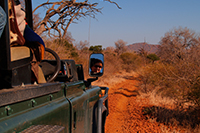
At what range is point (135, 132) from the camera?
207 inches

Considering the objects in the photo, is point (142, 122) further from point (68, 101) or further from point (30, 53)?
point (30, 53)

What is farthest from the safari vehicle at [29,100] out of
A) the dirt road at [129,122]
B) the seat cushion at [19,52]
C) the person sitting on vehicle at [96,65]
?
the dirt road at [129,122]

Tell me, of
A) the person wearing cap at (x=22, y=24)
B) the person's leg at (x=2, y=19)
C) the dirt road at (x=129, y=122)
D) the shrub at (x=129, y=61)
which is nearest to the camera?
the person's leg at (x=2, y=19)

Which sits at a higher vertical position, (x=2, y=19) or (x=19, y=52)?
(x=2, y=19)

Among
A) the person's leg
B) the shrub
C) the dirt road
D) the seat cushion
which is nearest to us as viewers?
the person's leg

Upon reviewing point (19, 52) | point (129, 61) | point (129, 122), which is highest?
point (19, 52)

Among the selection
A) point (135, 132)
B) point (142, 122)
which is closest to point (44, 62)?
point (135, 132)

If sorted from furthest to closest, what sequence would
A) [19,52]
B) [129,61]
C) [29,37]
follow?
[129,61] < [29,37] < [19,52]

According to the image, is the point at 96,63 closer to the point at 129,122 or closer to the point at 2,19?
the point at 2,19

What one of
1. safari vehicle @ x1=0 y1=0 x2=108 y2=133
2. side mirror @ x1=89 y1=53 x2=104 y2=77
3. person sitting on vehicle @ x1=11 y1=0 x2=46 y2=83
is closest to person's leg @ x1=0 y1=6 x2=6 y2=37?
safari vehicle @ x1=0 y1=0 x2=108 y2=133

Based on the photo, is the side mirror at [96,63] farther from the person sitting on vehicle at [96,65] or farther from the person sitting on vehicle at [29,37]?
the person sitting on vehicle at [29,37]

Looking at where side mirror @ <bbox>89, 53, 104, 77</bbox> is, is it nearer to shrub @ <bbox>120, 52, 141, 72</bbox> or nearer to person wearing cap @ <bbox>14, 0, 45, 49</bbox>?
person wearing cap @ <bbox>14, 0, 45, 49</bbox>

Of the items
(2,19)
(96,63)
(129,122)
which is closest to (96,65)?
(96,63)

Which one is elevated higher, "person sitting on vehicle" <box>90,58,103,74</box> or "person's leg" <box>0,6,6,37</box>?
"person's leg" <box>0,6,6,37</box>
